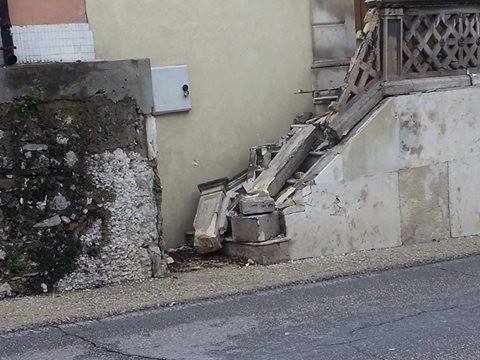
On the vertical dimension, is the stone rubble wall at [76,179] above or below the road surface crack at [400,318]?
above

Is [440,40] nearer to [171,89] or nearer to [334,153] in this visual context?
[334,153]

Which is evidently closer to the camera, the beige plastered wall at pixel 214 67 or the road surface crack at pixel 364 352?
the road surface crack at pixel 364 352

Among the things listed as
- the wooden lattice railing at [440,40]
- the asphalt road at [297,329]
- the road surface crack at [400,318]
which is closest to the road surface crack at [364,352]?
the asphalt road at [297,329]

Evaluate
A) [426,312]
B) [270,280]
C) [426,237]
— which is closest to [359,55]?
[426,237]

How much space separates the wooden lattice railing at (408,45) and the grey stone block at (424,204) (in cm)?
104

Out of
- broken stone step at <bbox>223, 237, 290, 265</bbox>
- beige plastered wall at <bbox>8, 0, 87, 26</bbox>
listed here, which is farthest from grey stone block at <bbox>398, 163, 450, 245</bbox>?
beige plastered wall at <bbox>8, 0, 87, 26</bbox>

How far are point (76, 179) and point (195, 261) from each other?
1886mm

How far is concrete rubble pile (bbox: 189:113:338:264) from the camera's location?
8.02 metres

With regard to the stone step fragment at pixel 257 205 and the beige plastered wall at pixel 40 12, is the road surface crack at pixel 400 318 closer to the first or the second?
the stone step fragment at pixel 257 205

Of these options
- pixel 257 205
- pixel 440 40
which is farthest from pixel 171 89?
pixel 440 40

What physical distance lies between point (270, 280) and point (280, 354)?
1.99 meters

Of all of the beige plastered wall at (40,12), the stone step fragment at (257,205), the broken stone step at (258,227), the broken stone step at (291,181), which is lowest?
the broken stone step at (258,227)

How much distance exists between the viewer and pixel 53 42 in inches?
307

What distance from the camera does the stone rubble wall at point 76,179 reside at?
272 inches
